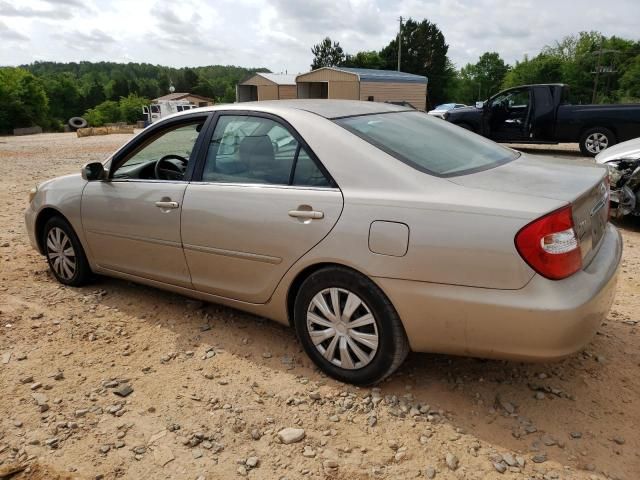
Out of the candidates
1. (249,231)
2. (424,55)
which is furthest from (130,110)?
(249,231)

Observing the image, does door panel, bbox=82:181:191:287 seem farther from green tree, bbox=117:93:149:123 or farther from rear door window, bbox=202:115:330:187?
green tree, bbox=117:93:149:123

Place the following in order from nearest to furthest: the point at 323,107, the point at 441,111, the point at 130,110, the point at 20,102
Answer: the point at 323,107, the point at 441,111, the point at 20,102, the point at 130,110

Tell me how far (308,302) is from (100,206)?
2001mm

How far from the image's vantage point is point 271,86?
4253 cm

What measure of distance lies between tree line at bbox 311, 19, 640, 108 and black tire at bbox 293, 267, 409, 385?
59792 millimetres

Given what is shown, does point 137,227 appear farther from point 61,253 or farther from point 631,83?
point 631,83

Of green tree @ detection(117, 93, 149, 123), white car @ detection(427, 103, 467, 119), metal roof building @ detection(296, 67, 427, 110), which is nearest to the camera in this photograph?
white car @ detection(427, 103, 467, 119)

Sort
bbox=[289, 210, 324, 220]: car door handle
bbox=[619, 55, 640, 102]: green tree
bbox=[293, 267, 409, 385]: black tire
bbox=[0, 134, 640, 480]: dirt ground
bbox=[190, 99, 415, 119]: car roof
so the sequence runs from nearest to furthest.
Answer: bbox=[0, 134, 640, 480]: dirt ground < bbox=[293, 267, 409, 385]: black tire < bbox=[289, 210, 324, 220]: car door handle < bbox=[190, 99, 415, 119]: car roof < bbox=[619, 55, 640, 102]: green tree

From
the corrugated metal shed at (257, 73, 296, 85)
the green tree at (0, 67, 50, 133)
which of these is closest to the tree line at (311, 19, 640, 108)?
the corrugated metal shed at (257, 73, 296, 85)

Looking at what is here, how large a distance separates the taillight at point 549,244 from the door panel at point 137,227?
2.17 metres

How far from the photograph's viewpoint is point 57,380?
3199 millimetres

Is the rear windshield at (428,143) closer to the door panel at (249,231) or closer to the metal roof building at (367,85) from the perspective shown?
the door panel at (249,231)

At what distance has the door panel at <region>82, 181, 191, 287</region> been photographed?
3582 millimetres

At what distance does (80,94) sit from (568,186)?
375ft
